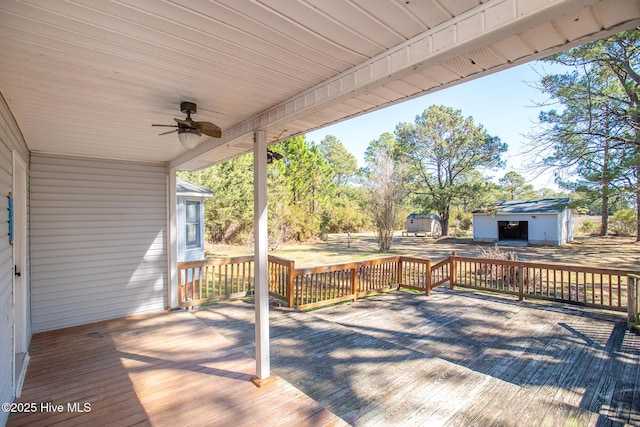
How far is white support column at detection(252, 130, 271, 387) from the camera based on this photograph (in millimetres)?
2855

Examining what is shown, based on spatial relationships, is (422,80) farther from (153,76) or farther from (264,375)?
(264,375)

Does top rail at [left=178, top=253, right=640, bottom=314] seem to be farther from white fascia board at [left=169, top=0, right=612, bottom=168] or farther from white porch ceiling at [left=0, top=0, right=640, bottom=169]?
white fascia board at [left=169, top=0, right=612, bottom=168]

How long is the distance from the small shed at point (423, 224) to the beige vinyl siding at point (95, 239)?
22.9m

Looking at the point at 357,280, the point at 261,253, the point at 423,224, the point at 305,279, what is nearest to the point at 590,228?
the point at 423,224

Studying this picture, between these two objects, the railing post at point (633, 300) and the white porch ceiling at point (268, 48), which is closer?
the white porch ceiling at point (268, 48)

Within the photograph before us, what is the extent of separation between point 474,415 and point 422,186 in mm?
22303

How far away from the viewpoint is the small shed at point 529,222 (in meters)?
16.4

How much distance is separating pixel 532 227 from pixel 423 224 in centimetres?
969

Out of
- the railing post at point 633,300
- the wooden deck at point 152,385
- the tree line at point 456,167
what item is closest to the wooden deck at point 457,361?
the railing post at point 633,300

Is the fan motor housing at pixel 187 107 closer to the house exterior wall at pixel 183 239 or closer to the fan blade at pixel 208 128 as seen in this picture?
the fan blade at pixel 208 128

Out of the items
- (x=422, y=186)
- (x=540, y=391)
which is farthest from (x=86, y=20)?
(x=422, y=186)

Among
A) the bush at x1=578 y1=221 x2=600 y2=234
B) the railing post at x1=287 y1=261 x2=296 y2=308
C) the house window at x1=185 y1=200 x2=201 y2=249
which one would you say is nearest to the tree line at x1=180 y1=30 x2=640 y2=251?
the bush at x1=578 y1=221 x2=600 y2=234

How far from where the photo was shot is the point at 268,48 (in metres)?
1.67

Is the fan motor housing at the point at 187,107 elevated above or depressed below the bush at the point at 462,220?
above
